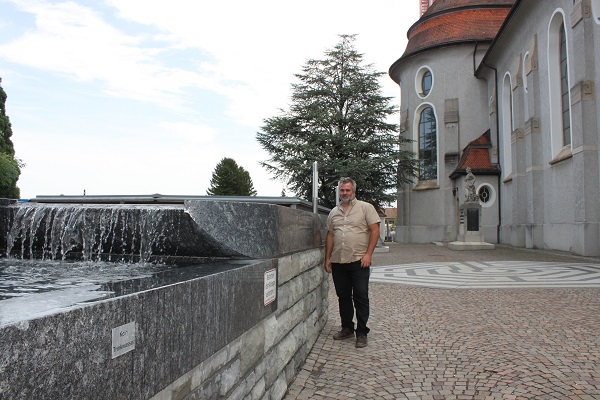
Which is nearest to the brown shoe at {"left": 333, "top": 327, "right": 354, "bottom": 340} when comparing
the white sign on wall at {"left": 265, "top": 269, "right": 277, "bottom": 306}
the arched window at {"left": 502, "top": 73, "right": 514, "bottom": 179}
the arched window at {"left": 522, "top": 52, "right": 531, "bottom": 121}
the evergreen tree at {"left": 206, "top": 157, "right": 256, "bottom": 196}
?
the white sign on wall at {"left": 265, "top": 269, "right": 277, "bottom": 306}

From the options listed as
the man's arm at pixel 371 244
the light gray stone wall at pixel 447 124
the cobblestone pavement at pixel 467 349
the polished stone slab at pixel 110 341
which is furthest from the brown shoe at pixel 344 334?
the light gray stone wall at pixel 447 124

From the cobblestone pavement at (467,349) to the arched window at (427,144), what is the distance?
85.5 ft

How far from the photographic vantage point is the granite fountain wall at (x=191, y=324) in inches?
51.4

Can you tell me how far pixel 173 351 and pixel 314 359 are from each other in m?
2.97

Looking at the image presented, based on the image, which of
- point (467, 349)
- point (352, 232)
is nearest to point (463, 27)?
point (352, 232)

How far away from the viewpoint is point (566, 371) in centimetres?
409

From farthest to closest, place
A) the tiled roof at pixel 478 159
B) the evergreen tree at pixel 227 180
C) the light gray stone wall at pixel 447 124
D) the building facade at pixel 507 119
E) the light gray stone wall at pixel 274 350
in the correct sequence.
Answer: the evergreen tree at pixel 227 180 < the light gray stone wall at pixel 447 124 < the tiled roof at pixel 478 159 < the building facade at pixel 507 119 < the light gray stone wall at pixel 274 350

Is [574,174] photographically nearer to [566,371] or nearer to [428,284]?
[428,284]

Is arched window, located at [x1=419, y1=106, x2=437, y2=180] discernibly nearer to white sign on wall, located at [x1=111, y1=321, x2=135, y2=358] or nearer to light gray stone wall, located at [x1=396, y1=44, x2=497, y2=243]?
light gray stone wall, located at [x1=396, y1=44, x2=497, y2=243]

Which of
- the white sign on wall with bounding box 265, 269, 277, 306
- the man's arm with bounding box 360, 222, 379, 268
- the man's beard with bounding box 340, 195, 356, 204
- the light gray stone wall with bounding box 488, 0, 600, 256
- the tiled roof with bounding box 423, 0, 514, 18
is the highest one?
the tiled roof with bounding box 423, 0, 514, 18

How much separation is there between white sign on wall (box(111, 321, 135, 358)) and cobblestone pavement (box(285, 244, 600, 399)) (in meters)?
2.36

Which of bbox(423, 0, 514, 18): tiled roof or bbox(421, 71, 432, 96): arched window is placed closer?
bbox(423, 0, 514, 18): tiled roof

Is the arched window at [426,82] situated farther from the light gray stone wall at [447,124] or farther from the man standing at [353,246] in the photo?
the man standing at [353,246]

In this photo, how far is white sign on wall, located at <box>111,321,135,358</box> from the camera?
1.55 m
